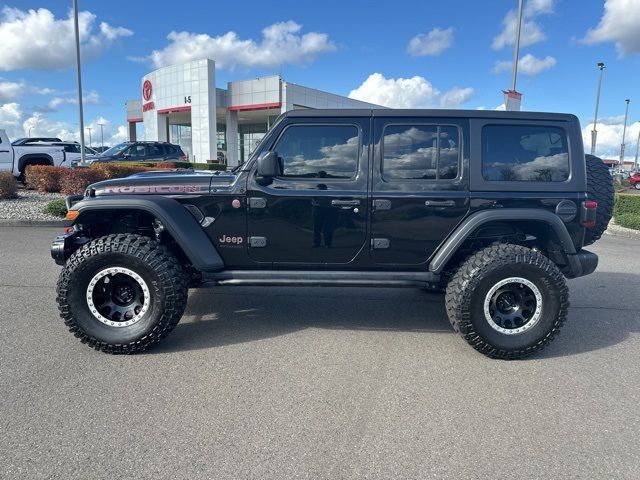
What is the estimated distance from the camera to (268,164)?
361 centimetres

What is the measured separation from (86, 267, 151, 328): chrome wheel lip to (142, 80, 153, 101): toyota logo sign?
3423 centimetres

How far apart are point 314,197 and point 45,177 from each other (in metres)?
12.2

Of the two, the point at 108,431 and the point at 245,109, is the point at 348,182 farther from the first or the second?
the point at 245,109

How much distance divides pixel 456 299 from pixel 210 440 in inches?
88.2

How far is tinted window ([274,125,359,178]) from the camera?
3.90m

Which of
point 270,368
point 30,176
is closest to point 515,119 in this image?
point 270,368

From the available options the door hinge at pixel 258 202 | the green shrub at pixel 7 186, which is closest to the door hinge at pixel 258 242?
the door hinge at pixel 258 202

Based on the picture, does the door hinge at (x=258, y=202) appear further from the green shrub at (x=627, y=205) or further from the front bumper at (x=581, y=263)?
the green shrub at (x=627, y=205)

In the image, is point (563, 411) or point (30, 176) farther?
point (30, 176)

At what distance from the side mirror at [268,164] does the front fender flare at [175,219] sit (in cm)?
76

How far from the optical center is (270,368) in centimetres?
352

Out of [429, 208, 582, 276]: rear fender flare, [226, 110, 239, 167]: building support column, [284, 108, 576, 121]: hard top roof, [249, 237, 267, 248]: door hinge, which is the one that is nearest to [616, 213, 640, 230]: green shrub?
[284, 108, 576, 121]: hard top roof

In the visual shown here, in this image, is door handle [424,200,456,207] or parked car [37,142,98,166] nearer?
door handle [424,200,456,207]

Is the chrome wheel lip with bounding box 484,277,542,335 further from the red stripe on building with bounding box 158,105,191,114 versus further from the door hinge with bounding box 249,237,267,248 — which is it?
the red stripe on building with bounding box 158,105,191,114
